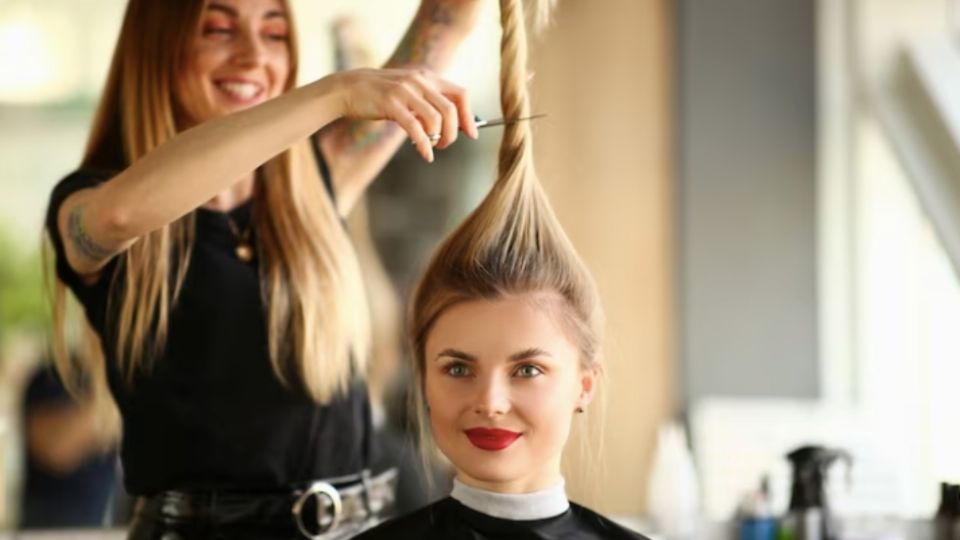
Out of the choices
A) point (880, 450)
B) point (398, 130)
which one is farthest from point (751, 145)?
point (398, 130)

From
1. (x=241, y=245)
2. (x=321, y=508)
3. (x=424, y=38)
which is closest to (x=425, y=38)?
(x=424, y=38)

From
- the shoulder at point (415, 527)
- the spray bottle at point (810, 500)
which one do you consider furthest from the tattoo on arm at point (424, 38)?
the spray bottle at point (810, 500)

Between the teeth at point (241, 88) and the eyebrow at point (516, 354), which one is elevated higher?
the teeth at point (241, 88)

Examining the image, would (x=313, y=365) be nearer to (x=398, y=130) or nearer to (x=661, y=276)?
(x=398, y=130)

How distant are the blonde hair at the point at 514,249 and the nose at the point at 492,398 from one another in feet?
0.33

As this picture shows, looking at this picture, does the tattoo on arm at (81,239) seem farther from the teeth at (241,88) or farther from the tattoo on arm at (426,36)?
the tattoo on arm at (426,36)

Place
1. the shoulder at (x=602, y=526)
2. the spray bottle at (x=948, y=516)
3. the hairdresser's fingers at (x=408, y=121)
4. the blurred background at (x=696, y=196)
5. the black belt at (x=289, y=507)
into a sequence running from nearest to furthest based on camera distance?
the hairdresser's fingers at (x=408, y=121), the shoulder at (x=602, y=526), the black belt at (x=289, y=507), the spray bottle at (x=948, y=516), the blurred background at (x=696, y=196)

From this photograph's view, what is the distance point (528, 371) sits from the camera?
1494 millimetres

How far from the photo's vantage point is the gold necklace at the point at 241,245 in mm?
1786

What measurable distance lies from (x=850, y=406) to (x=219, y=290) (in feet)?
6.73

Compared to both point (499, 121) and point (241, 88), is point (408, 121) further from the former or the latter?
point (241, 88)

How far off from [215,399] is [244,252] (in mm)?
195

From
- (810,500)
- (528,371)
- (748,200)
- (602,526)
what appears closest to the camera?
(528,371)

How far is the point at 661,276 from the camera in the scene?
3508 millimetres
